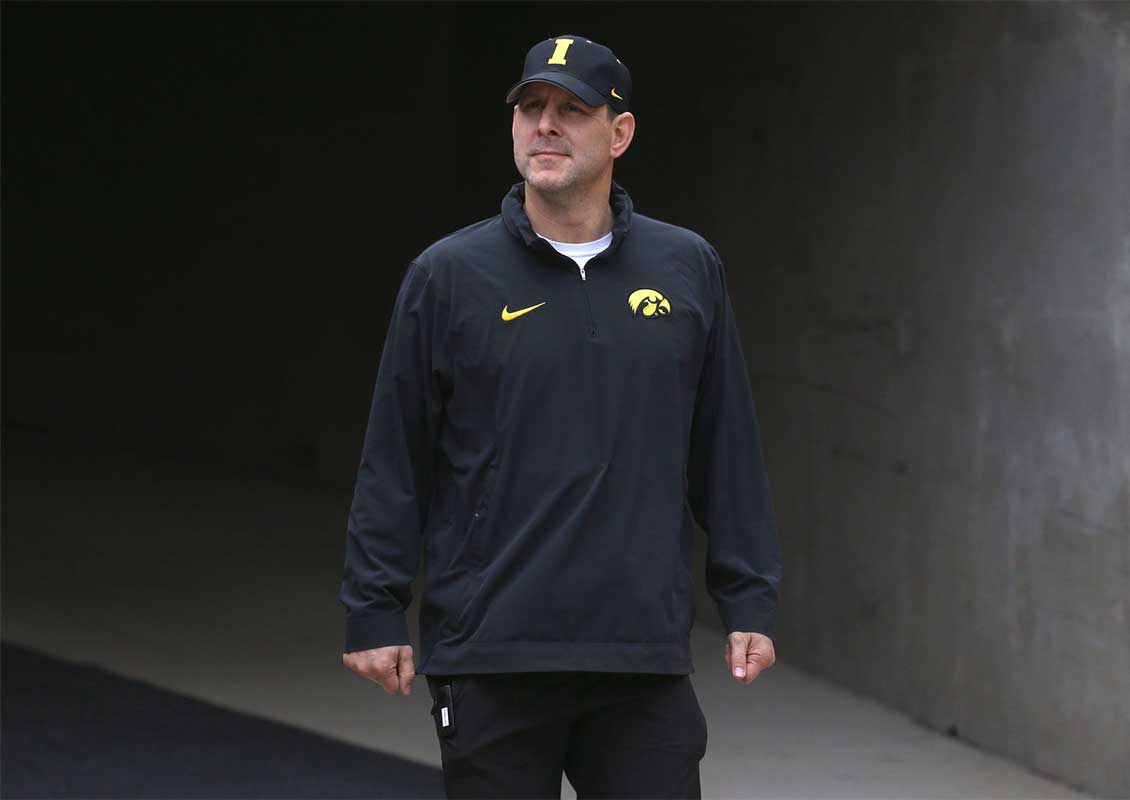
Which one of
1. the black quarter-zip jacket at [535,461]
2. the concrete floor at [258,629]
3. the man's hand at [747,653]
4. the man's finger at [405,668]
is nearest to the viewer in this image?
the black quarter-zip jacket at [535,461]

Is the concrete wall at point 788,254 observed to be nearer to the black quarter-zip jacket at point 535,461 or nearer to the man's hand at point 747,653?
the man's hand at point 747,653

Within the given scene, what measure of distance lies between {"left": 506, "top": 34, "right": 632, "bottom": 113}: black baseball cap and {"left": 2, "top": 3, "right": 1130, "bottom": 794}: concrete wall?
91.9 inches

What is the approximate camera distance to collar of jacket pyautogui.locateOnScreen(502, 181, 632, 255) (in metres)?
3.06

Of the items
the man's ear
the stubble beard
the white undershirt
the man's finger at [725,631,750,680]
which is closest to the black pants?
the man's finger at [725,631,750,680]

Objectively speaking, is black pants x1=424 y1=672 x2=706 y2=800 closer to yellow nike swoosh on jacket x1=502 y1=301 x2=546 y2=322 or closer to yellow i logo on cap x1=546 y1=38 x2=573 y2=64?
yellow nike swoosh on jacket x1=502 y1=301 x2=546 y2=322

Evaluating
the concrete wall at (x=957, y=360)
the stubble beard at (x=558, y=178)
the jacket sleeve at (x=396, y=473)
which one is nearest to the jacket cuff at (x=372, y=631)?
the jacket sleeve at (x=396, y=473)

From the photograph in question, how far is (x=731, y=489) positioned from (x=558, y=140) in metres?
0.69

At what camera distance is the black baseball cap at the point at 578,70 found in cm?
308

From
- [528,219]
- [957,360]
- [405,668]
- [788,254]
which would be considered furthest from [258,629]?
[528,219]

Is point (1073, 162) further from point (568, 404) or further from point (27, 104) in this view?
point (27, 104)

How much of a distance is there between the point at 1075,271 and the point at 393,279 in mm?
5748

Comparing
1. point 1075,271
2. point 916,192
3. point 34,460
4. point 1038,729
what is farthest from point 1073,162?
point 34,460

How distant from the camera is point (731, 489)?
10.6 ft

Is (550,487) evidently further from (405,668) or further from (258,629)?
(258,629)
